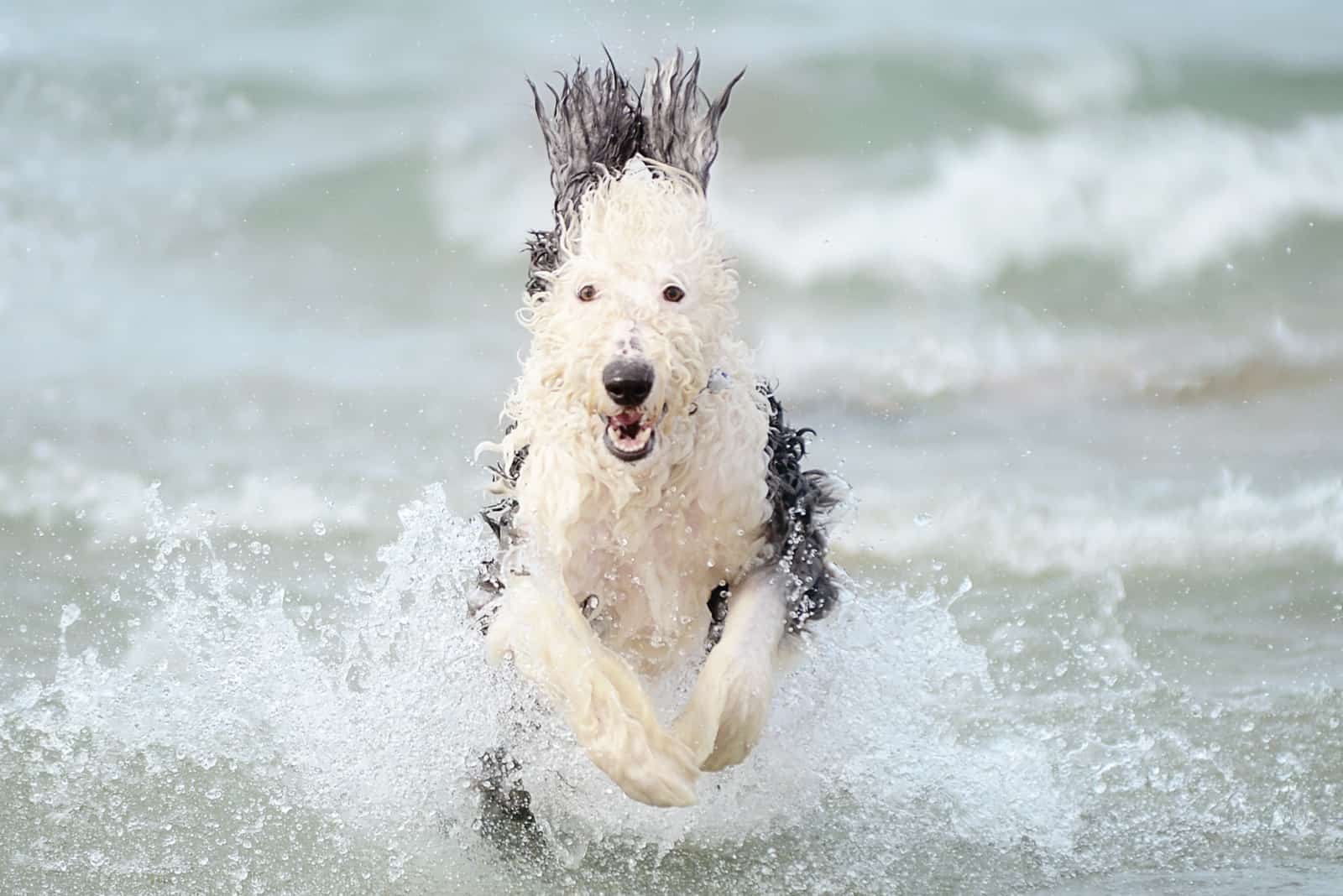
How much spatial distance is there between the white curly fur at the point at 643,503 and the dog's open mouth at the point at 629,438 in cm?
3

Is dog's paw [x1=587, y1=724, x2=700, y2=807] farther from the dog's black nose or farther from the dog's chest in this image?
the dog's black nose

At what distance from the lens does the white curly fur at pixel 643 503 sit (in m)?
4.25

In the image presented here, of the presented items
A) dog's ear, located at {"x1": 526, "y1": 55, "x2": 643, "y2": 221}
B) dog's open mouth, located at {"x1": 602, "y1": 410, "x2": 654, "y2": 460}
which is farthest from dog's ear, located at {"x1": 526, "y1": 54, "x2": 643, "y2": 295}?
dog's open mouth, located at {"x1": 602, "y1": 410, "x2": 654, "y2": 460}

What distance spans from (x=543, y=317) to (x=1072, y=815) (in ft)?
7.42

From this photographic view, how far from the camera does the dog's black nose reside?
411 centimetres

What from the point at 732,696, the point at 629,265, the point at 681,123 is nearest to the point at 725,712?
the point at 732,696

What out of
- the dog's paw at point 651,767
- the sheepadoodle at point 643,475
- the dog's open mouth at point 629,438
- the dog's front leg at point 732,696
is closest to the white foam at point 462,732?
the sheepadoodle at point 643,475

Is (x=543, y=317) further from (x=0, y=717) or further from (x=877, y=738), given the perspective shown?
(x=0, y=717)

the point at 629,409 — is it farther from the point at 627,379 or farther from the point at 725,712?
the point at 725,712

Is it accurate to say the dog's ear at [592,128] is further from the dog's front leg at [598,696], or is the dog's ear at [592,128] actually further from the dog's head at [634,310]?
the dog's front leg at [598,696]

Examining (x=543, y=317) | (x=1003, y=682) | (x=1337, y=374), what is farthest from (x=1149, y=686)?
(x=1337, y=374)

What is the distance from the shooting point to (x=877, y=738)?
5367 mm

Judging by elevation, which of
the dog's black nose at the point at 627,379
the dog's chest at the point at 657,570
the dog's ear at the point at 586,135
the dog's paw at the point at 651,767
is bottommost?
the dog's paw at the point at 651,767

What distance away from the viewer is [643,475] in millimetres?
4449
